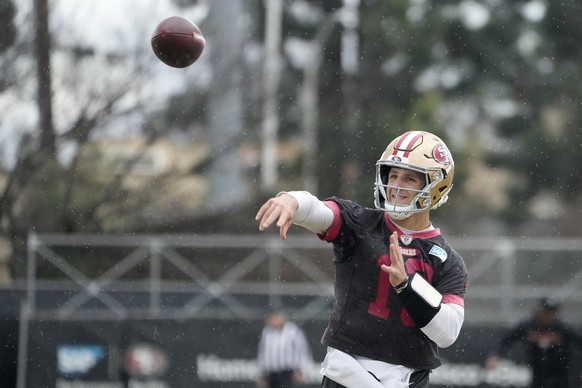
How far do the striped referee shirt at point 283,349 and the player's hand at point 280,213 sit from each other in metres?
6.21

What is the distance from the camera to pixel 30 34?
13812 millimetres

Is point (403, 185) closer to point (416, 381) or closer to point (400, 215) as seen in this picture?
point (400, 215)

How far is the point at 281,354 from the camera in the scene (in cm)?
1118

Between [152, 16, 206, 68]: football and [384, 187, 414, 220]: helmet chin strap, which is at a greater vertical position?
[152, 16, 206, 68]: football

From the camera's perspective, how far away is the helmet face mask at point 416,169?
16.8 feet

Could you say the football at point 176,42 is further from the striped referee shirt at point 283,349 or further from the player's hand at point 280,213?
the striped referee shirt at point 283,349

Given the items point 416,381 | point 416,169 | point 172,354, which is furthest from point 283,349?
point 416,169

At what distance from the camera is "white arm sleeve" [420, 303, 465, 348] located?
487 centimetres

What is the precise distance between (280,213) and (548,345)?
5677mm

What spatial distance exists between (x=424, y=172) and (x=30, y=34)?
9661 mm

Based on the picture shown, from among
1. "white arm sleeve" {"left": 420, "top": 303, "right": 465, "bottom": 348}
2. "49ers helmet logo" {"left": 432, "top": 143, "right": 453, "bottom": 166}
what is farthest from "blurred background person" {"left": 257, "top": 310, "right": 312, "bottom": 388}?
"white arm sleeve" {"left": 420, "top": 303, "right": 465, "bottom": 348}

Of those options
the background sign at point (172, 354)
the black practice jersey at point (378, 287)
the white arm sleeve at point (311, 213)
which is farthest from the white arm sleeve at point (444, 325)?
the background sign at point (172, 354)

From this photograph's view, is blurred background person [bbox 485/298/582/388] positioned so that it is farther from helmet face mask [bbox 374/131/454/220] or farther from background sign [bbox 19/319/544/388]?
helmet face mask [bbox 374/131/454/220]

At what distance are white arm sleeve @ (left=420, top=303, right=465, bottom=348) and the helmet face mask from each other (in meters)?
0.49
